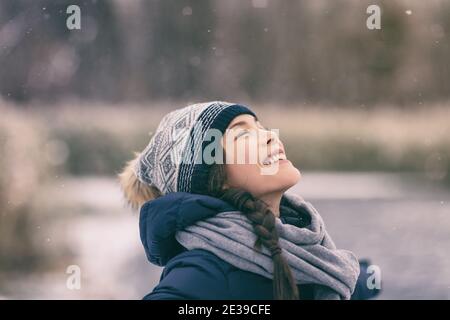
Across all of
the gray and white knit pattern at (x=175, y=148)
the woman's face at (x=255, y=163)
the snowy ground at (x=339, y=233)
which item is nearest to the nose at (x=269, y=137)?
the woman's face at (x=255, y=163)

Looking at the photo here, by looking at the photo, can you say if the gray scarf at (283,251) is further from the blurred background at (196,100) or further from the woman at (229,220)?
the blurred background at (196,100)

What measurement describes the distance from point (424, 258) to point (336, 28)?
0.94 meters

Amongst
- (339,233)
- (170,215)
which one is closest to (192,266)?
(170,215)

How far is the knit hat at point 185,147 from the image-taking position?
1.70 metres

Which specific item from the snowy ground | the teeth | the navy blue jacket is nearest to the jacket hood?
the navy blue jacket

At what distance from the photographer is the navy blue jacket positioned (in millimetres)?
1592

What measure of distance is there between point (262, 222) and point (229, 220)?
0.09 metres

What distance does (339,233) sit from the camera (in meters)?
2.34

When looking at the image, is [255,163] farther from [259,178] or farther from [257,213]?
[257,213]

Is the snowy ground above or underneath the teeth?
underneath

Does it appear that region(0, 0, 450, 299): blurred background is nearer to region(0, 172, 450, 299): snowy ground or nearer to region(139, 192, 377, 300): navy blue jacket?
region(0, 172, 450, 299): snowy ground

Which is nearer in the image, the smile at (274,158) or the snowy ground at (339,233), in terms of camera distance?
the smile at (274,158)

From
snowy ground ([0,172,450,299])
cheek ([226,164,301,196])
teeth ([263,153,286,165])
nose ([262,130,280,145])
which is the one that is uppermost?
nose ([262,130,280,145])

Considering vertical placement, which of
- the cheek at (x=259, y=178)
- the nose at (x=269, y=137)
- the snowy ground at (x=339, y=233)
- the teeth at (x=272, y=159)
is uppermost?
the nose at (x=269, y=137)
